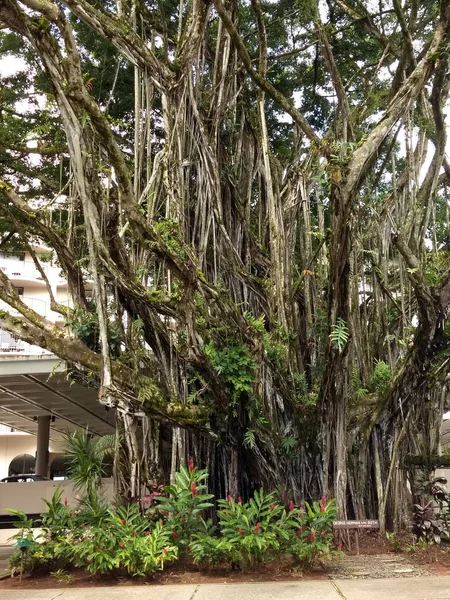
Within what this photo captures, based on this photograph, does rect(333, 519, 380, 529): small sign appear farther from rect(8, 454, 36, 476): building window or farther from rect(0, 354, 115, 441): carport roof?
rect(8, 454, 36, 476): building window

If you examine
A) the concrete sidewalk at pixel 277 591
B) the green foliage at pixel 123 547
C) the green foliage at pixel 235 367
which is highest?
the green foliage at pixel 235 367

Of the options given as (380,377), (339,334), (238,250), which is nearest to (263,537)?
(339,334)

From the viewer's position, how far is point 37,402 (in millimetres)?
12695

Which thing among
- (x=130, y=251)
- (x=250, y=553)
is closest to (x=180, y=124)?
(x=130, y=251)

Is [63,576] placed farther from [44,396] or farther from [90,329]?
[44,396]

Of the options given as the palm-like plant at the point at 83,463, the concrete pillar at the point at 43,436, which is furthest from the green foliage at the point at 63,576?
the concrete pillar at the point at 43,436

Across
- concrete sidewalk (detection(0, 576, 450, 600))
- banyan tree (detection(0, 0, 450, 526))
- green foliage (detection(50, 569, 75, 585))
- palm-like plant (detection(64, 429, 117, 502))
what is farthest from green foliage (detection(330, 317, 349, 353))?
green foliage (detection(50, 569, 75, 585))

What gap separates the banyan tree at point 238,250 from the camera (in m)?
5.22

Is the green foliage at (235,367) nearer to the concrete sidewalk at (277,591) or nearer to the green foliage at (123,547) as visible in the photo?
the green foliage at (123,547)

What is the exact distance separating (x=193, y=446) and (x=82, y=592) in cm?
201

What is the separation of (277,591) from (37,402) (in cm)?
935

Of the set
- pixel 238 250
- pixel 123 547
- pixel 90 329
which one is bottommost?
pixel 123 547

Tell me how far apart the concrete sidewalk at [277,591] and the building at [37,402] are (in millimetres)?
2446

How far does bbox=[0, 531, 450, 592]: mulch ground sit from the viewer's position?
507 centimetres
